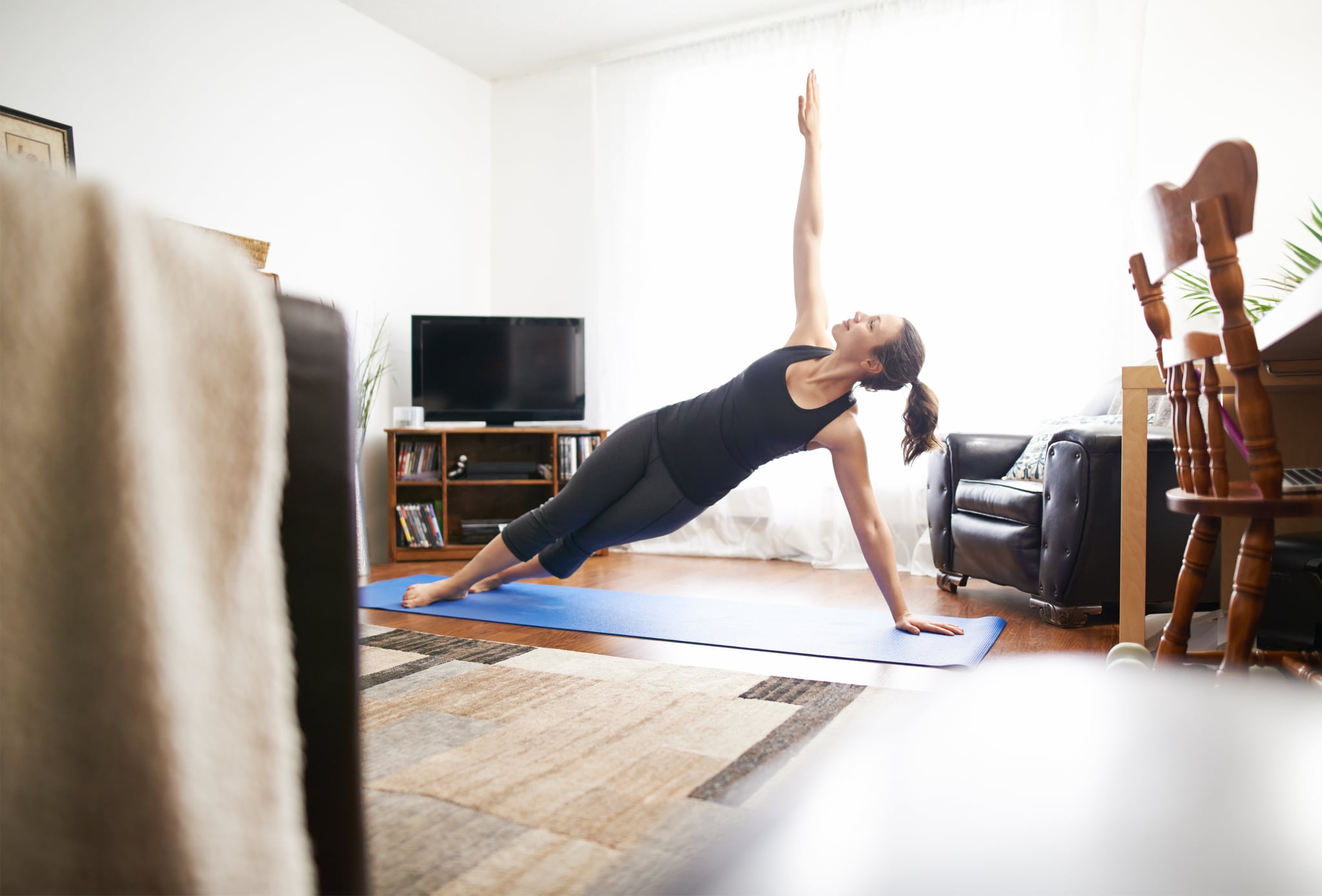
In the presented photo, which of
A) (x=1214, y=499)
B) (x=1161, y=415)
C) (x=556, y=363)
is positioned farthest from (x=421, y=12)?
(x=1214, y=499)

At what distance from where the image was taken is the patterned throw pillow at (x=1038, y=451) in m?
3.04

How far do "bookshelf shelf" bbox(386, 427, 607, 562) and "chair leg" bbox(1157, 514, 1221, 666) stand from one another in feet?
10.5

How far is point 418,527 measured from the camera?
4.30 m

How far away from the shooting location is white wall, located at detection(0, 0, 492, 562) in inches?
127

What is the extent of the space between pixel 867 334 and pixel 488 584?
161 centimetres

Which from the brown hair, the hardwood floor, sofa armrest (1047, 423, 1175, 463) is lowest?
the hardwood floor

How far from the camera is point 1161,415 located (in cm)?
293

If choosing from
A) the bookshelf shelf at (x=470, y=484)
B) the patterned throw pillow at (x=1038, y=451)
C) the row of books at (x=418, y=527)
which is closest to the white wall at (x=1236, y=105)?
the patterned throw pillow at (x=1038, y=451)

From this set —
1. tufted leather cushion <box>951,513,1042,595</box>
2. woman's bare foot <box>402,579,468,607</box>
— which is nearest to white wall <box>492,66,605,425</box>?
woman's bare foot <box>402,579,468,607</box>

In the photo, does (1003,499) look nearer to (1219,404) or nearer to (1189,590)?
(1189,590)

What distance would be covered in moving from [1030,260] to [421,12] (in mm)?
3406

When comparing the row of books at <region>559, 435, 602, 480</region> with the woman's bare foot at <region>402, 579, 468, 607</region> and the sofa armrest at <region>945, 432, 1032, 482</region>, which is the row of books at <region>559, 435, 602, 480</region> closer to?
the woman's bare foot at <region>402, 579, 468, 607</region>

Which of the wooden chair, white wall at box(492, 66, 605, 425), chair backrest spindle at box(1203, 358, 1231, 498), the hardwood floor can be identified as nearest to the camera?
the wooden chair

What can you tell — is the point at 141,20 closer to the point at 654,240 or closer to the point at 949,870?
the point at 654,240
